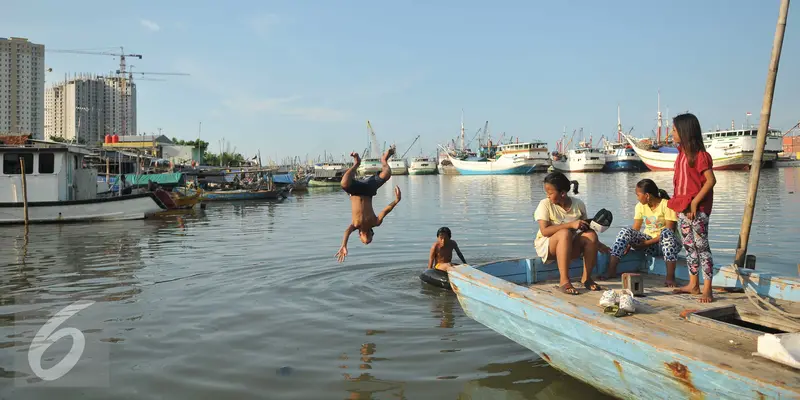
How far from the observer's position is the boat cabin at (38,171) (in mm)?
22938

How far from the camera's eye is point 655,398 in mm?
4332

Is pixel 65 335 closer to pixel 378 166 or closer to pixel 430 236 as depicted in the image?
pixel 430 236

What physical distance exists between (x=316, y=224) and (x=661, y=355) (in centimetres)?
2073

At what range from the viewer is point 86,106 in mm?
102688

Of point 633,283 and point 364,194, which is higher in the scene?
point 364,194

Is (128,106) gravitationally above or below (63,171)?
above

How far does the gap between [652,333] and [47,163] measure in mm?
25159

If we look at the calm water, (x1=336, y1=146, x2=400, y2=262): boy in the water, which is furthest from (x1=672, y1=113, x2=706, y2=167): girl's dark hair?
(x1=336, y1=146, x2=400, y2=262): boy in the water

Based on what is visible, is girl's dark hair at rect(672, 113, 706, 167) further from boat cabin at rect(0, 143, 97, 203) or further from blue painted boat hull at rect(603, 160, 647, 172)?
blue painted boat hull at rect(603, 160, 647, 172)

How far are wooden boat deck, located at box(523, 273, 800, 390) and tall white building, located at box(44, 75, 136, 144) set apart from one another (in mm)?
107382

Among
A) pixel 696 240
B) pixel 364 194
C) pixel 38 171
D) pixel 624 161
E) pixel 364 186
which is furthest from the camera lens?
pixel 624 161

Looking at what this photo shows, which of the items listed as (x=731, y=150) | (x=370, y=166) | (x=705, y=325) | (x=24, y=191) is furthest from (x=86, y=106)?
(x=705, y=325)

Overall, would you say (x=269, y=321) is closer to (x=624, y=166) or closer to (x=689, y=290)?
(x=689, y=290)

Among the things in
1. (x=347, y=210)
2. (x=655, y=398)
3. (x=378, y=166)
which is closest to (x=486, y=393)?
(x=655, y=398)
